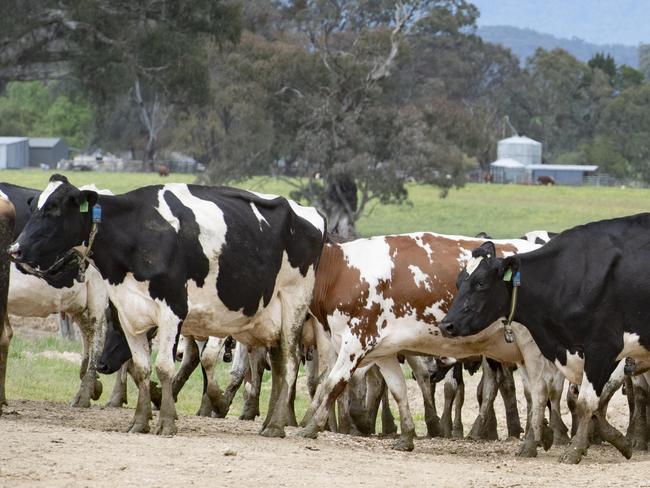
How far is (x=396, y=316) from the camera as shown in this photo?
13602 mm

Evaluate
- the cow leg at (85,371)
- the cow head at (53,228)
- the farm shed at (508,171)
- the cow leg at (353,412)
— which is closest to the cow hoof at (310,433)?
the cow leg at (353,412)

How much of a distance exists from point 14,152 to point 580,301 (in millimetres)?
103147

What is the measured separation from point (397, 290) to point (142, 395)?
8.79 feet

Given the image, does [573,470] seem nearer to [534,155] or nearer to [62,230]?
[62,230]

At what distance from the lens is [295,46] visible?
185 feet

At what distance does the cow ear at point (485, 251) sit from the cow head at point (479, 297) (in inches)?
0.4

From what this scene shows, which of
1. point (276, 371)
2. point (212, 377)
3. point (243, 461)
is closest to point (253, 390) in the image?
point (212, 377)

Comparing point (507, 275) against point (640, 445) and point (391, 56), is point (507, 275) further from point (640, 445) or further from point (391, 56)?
point (391, 56)

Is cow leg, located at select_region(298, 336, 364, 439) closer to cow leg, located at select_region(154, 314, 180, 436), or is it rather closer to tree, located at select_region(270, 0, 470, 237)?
cow leg, located at select_region(154, 314, 180, 436)

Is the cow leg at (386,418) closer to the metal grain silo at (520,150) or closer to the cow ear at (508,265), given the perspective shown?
the cow ear at (508,265)

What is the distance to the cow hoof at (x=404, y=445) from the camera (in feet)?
43.8

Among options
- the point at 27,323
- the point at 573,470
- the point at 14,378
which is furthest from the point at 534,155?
the point at 573,470

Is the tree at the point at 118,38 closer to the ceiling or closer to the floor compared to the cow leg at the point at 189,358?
closer to the ceiling

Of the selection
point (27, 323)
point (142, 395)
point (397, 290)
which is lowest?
point (27, 323)
